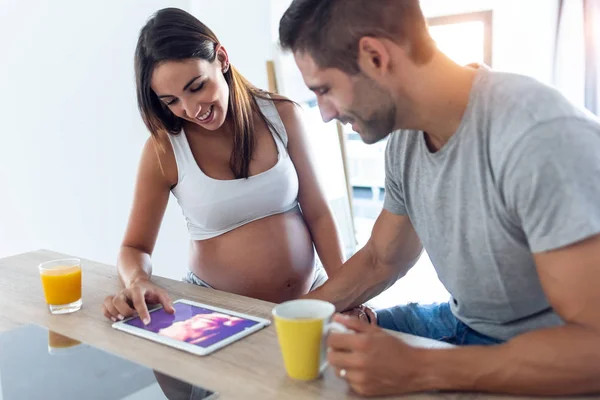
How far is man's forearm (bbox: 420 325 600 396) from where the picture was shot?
0.68 metres

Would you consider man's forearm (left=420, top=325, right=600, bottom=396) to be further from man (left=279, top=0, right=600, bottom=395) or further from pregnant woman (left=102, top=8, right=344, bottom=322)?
pregnant woman (left=102, top=8, right=344, bottom=322)

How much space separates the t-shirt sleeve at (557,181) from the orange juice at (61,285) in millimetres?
814

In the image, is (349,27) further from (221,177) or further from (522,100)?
(221,177)

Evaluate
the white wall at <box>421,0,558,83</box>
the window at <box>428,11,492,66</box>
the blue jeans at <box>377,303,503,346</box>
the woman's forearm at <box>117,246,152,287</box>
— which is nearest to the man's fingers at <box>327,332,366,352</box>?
the blue jeans at <box>377,303,503,346</box>

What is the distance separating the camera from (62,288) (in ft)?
3.57

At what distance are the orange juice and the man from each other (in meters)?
0.47

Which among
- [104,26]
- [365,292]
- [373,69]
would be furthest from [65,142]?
[373,69]

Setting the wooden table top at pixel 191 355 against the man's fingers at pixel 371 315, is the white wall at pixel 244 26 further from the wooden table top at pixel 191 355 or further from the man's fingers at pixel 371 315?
the man's fingers at pixel 371 315

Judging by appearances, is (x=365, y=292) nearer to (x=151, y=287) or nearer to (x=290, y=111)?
(x=151, y=287)

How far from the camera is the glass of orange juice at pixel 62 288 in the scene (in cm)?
109

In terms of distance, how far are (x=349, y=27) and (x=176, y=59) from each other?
581 millimetres

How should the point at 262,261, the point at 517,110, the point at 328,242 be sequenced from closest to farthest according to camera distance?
the point at 517,110
the point at 262,261
the point at 328,242

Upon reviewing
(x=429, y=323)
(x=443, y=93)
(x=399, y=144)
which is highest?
(x=443, y=93)

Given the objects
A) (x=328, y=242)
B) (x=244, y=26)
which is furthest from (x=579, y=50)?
(x=328, y=242)
